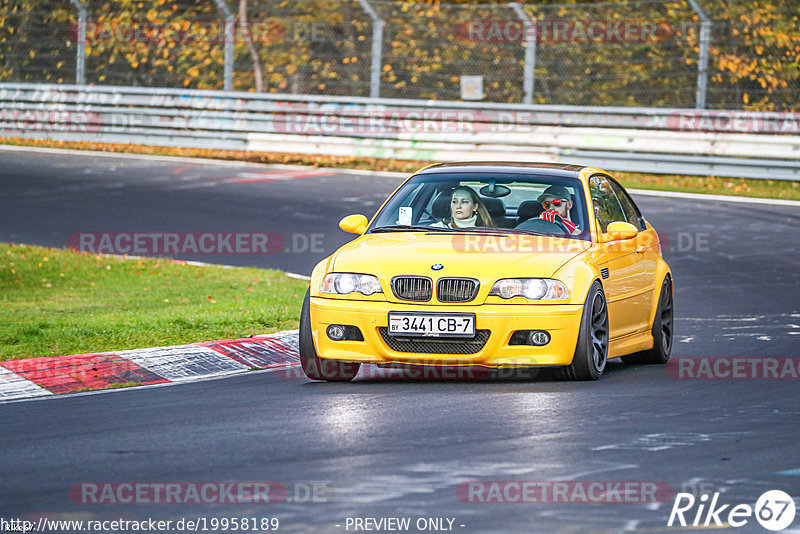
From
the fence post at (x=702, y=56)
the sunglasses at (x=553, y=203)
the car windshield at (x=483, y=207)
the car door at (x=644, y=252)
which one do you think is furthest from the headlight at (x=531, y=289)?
the fence post at (x=702, y=56)

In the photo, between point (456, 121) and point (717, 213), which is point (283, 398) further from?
point (456, 121)

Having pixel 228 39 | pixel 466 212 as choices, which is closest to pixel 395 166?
pixel 228 39

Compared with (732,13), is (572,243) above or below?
below

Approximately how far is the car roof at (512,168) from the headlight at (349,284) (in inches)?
63.4

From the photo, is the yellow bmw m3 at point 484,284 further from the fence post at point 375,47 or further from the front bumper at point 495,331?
the fence post at point 375,47

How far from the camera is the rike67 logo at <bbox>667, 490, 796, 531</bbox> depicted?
5.45 m

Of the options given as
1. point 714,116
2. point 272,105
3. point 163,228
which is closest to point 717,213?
point 714,116

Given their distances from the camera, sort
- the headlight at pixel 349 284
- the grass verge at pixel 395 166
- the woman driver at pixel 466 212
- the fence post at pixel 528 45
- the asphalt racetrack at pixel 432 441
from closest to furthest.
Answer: the asphalt racetrack at pixel 432 441, the headlight at pixel 349 284, the woman driver at pixel 466 212, the grass verge at pixel 395 166, the fence post at pixel 528 45

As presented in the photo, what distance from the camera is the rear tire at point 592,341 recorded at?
8641mm

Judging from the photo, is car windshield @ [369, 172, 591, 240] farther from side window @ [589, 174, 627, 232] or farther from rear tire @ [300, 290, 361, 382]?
rear tire @ [300, 290, 361, 382]

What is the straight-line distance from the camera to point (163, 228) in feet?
59.9

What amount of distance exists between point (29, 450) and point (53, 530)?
1.54 m

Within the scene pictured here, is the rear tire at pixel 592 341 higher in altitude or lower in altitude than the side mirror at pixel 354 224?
lower

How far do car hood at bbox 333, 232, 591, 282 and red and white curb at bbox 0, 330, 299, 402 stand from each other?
4.55ft
